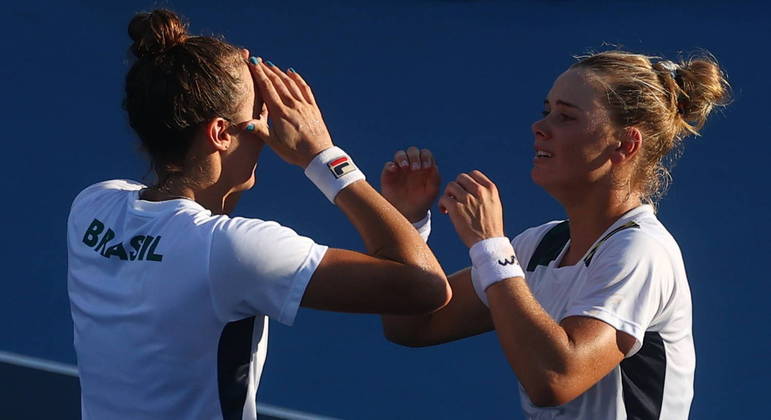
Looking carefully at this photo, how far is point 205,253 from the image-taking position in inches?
82.0

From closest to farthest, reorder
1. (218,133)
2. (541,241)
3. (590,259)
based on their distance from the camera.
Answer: (218,133)
(590,259)
(541,241)

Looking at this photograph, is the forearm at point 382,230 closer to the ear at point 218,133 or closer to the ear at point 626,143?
the ear at point 218,133

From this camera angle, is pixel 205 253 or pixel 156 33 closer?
pixel 205 253

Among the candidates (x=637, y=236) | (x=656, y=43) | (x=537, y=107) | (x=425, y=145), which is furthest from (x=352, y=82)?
(x=637, y=236)

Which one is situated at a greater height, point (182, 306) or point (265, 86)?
point (265, 86)

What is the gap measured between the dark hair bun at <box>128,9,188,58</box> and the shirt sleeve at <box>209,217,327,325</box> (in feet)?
1.37

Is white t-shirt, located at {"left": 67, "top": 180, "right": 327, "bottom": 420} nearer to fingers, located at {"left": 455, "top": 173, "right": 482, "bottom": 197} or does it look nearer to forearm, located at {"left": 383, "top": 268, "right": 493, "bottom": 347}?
fingers, located at {"left": 455, "top": 173, "right": 482, "bottom": 197}

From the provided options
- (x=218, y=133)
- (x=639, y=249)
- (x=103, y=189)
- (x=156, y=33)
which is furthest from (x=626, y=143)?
(x=103, y=189)

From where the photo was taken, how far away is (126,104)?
238cm

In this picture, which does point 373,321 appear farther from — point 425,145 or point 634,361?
point 634,361

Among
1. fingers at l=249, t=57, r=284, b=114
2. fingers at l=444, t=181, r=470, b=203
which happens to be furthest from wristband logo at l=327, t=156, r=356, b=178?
fingers at l=444, t=181, r=470, b=203

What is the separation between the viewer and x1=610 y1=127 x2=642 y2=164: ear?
2535 millimetres

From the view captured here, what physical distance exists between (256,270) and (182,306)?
0.15 metres

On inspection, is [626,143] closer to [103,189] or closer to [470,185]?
[470,185]
